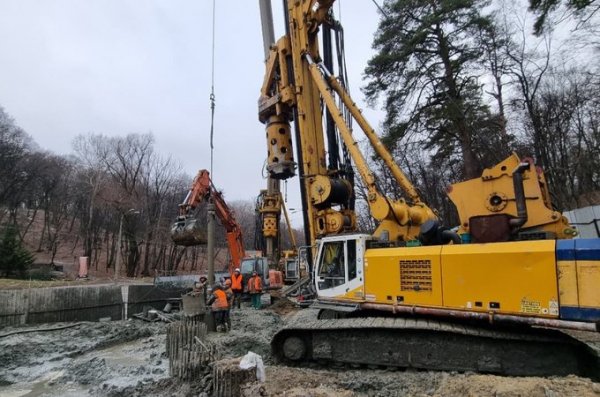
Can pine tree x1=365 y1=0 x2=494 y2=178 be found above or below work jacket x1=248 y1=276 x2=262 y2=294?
above

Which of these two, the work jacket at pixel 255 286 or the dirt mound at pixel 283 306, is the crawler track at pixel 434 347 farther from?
the work jacket at pixel 255 286

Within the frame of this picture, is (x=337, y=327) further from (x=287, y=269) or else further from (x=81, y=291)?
(x=287, y=269)

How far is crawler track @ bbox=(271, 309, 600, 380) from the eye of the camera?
6.64 m

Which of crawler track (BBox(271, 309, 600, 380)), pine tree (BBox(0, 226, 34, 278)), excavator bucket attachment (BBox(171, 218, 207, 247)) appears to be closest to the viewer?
crawler track (BBox(271, 309, 600, 380))

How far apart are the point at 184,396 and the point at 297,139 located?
648cm

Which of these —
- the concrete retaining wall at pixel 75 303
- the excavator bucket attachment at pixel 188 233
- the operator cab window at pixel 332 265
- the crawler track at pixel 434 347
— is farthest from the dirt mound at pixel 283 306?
the crawler track at pixel 434 347

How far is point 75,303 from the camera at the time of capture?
14.6m

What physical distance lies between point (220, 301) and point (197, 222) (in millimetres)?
5222

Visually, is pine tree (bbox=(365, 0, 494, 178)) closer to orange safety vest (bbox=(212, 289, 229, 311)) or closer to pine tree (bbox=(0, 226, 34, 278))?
orange safety vest (bbox=(212, 289, 229, 311))

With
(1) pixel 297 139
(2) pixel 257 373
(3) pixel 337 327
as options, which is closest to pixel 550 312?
(3) pixel 337 327

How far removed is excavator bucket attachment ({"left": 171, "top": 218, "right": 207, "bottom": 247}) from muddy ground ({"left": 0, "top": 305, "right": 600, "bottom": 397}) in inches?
143

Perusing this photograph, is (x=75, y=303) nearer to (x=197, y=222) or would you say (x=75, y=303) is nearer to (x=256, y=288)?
(x=197, y=222)

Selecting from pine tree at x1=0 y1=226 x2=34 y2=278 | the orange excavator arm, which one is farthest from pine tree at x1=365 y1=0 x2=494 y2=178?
pine tree at x1=0 y1=226 x2=34 y2=278

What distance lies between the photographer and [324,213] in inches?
403
